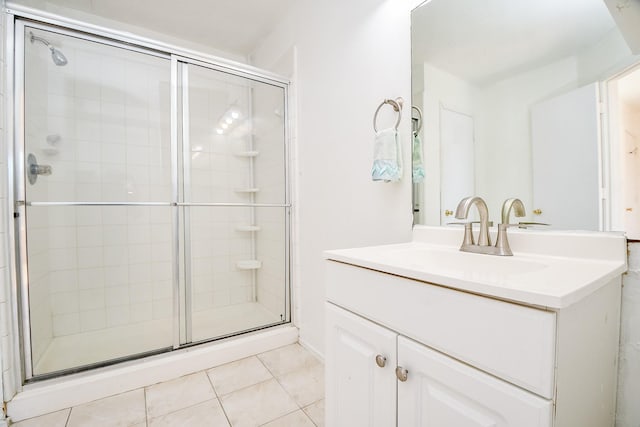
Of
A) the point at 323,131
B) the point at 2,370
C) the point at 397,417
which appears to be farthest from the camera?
the point at 323,131

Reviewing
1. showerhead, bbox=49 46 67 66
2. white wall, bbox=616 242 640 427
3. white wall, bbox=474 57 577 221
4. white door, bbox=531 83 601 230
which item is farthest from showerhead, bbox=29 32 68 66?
white wall, bbox=616 242 640 427

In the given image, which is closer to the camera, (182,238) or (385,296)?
(385,296)

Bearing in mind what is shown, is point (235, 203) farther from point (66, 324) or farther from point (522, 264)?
point (522, 264)

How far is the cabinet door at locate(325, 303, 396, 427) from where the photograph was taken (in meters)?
0.74

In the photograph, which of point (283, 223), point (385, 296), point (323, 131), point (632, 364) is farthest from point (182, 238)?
point (632, 364)

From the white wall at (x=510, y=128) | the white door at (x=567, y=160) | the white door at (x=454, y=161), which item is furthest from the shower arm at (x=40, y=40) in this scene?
Answer: the white door at (x=567, y=160)

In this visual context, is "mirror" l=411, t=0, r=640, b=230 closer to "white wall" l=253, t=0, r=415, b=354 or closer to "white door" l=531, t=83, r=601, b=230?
"white door" l=531, t=83, r=601, b=230

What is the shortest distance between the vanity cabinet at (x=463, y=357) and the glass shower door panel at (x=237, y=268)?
1.22 m

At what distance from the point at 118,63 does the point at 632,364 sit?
2.69m

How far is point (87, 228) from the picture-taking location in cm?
189

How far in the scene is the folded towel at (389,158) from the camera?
46.4 inches

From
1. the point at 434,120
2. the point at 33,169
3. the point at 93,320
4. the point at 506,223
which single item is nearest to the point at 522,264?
the point at 506,223

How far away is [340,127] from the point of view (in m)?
1.56

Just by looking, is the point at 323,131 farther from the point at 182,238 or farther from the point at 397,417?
the point at 397,417
